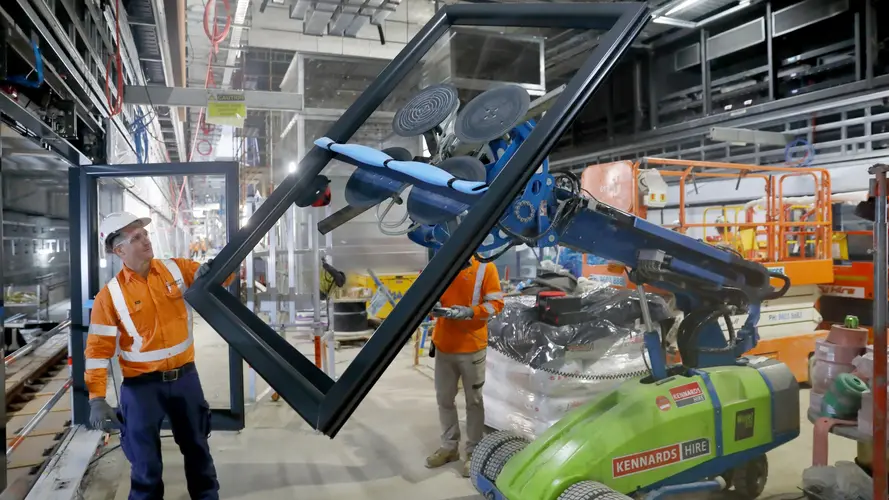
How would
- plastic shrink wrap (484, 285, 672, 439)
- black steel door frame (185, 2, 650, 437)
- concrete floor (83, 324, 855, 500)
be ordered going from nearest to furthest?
1. black steel door frame (185, 2, 650, 437)
2. concrete floor (83, 324, 855, 500)
3. plastic shrink wrap (484, 285, 672, 439)

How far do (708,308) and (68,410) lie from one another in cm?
546

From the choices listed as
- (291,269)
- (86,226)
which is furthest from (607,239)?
(291,269)

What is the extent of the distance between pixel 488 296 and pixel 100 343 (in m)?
2.44

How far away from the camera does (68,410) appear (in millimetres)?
5199

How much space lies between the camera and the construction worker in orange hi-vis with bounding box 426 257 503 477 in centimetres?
413

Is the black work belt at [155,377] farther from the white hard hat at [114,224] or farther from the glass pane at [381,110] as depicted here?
the glass pane at [381,110]

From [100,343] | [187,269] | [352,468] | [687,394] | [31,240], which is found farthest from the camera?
[31,240]

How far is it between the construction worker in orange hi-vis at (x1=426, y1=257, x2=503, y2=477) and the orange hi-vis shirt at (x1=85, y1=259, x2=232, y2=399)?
1735mm

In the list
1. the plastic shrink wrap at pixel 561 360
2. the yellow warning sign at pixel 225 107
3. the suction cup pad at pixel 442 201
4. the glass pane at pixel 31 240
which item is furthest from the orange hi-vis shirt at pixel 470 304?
the glass pane at pixel 31 240

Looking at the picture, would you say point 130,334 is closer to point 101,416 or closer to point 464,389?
point 101,416

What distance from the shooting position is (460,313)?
3.88m

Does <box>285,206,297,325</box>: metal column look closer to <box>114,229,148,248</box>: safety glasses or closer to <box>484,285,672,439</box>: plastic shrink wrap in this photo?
<box>484,285,672,439</box>: plastic shrink wrap

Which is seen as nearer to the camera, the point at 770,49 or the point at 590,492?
the point at 590,492

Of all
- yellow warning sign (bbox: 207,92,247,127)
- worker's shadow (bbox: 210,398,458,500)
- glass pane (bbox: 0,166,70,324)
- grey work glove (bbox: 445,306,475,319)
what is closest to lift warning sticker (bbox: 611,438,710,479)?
worker's shadow (bbox: 210,398,458,500)
